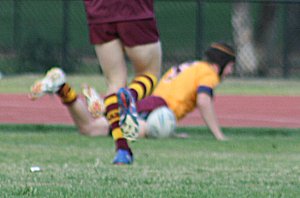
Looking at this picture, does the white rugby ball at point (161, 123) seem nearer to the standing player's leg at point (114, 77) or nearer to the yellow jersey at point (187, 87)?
the yellow jersey at point (187, 87)

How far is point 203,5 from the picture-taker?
902 inches

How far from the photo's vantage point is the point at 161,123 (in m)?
11.0

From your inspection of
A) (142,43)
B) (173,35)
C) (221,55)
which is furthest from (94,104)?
(173,35)

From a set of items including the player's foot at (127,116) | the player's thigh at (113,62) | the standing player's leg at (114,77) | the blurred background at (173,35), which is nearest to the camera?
the player's foot at (127,116)

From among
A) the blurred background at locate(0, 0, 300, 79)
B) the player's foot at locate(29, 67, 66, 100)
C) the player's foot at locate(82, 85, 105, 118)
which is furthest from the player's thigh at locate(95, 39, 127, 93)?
the blurred background at locate(0, 0, 300, 79)

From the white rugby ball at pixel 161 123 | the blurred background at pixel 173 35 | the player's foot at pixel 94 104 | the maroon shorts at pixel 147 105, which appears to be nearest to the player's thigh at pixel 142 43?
the player's foot at pixel 94 104

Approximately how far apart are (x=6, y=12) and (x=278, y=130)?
11886mm

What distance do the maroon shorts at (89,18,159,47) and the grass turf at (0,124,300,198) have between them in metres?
0.91

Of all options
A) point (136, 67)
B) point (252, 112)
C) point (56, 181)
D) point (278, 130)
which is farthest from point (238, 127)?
point (56, 181)

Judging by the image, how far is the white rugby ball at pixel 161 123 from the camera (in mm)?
11008

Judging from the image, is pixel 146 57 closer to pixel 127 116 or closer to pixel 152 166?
pixel 127 116

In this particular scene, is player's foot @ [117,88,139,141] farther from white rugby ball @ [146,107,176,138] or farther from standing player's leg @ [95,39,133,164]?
white rugby ball @ [146,107,176,138]

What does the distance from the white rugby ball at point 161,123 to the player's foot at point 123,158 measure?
2922mm

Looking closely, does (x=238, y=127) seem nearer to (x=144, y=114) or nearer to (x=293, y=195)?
(x=144, y=114)
